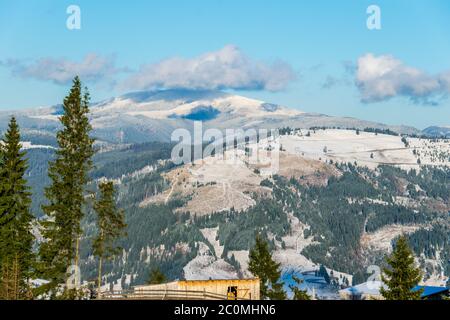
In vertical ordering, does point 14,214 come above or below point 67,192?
below

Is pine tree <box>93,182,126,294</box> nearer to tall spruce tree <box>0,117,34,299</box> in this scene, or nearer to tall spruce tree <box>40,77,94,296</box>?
tall spruce tree <box>40,77,94,296</box>

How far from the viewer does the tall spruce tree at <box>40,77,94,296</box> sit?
2815 inches

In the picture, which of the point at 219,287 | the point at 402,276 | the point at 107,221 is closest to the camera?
the point at 219,287

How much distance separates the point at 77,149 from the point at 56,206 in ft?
21.6

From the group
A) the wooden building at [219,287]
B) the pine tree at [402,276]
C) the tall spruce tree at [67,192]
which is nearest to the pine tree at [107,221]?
the tall spruce tree at [67,192]

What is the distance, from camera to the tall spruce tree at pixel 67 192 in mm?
71500

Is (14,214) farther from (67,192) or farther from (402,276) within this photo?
(402,276)

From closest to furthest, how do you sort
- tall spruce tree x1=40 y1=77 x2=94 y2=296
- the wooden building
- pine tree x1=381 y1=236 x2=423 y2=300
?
the wooden building
tall spruce tree x1=40 y1=77 x2=94 y2=296
pine tree x1=381 y1=236 x2=423 y2=300

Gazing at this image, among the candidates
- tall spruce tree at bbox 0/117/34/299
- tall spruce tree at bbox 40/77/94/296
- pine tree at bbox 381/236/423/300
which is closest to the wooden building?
tall spruce tree at bbox 40/77/94/296

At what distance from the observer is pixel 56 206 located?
7206 centimetres

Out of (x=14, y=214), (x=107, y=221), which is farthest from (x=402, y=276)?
(x=14, y=214)

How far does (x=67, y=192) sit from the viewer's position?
239 ft
